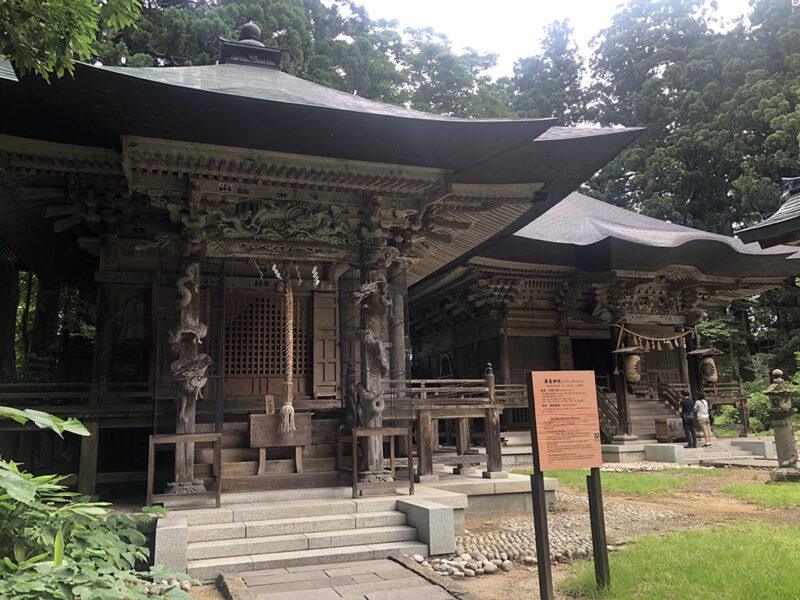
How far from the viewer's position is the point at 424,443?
8.86 metres

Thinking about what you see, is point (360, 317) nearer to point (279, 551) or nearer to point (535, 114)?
point (279, 551)

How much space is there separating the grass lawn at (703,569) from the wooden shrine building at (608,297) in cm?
920

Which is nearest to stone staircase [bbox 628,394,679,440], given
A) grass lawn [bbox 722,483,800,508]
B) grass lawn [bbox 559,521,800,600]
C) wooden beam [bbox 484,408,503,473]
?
grass lawn [bbox 722,483,800,508]

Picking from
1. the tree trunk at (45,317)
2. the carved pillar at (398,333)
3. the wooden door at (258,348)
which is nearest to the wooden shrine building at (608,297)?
the carved pillar at (398,333)

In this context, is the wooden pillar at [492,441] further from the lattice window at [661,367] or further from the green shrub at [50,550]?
the lattice window at [661,367]

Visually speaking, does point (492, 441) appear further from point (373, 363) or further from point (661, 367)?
point (661, 367)

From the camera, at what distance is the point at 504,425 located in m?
15.5

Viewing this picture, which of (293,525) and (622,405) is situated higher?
(622,405)

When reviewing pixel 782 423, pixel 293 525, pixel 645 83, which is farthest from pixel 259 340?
pixel 645 83

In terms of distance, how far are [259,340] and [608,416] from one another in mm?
9567

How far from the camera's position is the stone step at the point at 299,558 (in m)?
5.40

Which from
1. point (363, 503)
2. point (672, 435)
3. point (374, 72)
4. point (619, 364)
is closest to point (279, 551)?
point (363, 503)

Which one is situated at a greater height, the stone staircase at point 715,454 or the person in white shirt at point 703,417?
the person in white shirt at point 703,417

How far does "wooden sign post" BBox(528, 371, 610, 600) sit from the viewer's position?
14.1ft
